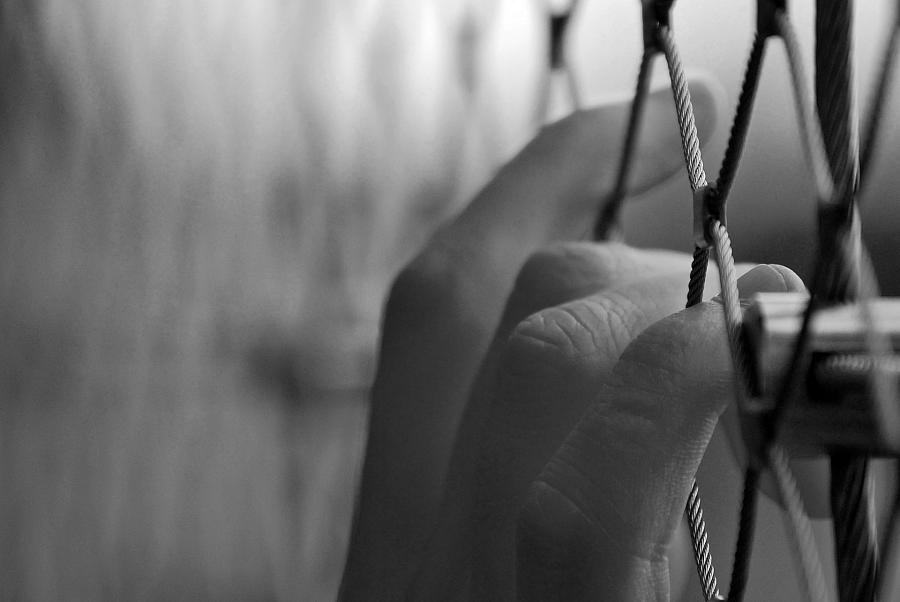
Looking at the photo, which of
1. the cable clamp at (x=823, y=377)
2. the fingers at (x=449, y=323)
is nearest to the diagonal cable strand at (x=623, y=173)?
the fingers at (x=449, y=323)

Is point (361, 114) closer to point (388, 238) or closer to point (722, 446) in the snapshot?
point (388, 238)

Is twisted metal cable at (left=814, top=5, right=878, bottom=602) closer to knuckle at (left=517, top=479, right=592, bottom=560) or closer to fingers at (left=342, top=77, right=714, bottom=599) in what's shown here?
knuckle at (left=517, top=479, right=592, bottom=560)

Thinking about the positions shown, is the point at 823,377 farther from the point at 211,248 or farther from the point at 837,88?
the point at 211,248

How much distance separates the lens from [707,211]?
0.11 metres

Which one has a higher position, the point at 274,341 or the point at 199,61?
the point at 199,61

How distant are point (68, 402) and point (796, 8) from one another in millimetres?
288

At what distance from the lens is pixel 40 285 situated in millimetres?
346

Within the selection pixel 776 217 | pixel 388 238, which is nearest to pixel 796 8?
pixel 776 217

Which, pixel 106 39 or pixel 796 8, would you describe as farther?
pixel 106 39

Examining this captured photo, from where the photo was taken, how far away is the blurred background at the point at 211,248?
34 cm

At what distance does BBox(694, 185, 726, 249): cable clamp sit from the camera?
4.4 inches

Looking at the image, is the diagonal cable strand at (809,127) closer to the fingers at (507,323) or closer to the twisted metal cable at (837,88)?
the twisted metal cable at (837,88)

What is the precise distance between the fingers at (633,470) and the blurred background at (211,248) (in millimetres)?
221

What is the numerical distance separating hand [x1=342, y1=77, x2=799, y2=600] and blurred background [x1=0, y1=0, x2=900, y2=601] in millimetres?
97
